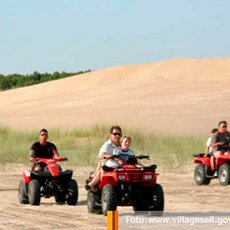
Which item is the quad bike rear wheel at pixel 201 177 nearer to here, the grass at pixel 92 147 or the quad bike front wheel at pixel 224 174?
the quad bike front wheel at pixel 224 174

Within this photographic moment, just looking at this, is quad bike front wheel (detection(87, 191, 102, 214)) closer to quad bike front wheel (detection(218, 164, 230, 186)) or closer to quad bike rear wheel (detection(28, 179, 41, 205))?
quad bike rear wheel (detection(28, 179, 41, 205))

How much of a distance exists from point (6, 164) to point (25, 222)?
12.4 metres

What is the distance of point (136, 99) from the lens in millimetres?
64938

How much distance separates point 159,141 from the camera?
32.9 m

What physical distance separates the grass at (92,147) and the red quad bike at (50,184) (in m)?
8.96

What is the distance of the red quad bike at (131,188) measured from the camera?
12.6 metres

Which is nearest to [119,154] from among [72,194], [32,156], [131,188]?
[131,188]

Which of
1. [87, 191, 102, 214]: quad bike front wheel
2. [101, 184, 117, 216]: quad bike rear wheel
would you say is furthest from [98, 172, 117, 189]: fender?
[87, 191, 102, 214]: quad bike front wheel

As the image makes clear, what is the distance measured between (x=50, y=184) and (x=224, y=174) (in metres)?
5.15

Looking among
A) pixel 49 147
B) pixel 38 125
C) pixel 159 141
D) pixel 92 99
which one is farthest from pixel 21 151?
pixel 92 99

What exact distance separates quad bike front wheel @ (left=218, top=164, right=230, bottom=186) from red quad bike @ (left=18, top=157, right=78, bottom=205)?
15.6 feet

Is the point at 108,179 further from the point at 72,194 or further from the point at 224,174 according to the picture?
the point at 224,174

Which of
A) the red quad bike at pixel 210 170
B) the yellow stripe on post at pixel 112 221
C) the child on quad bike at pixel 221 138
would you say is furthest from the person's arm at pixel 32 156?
the yellow stripe on post at pixel 112 221

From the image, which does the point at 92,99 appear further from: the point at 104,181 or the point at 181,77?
the point at 104,181
